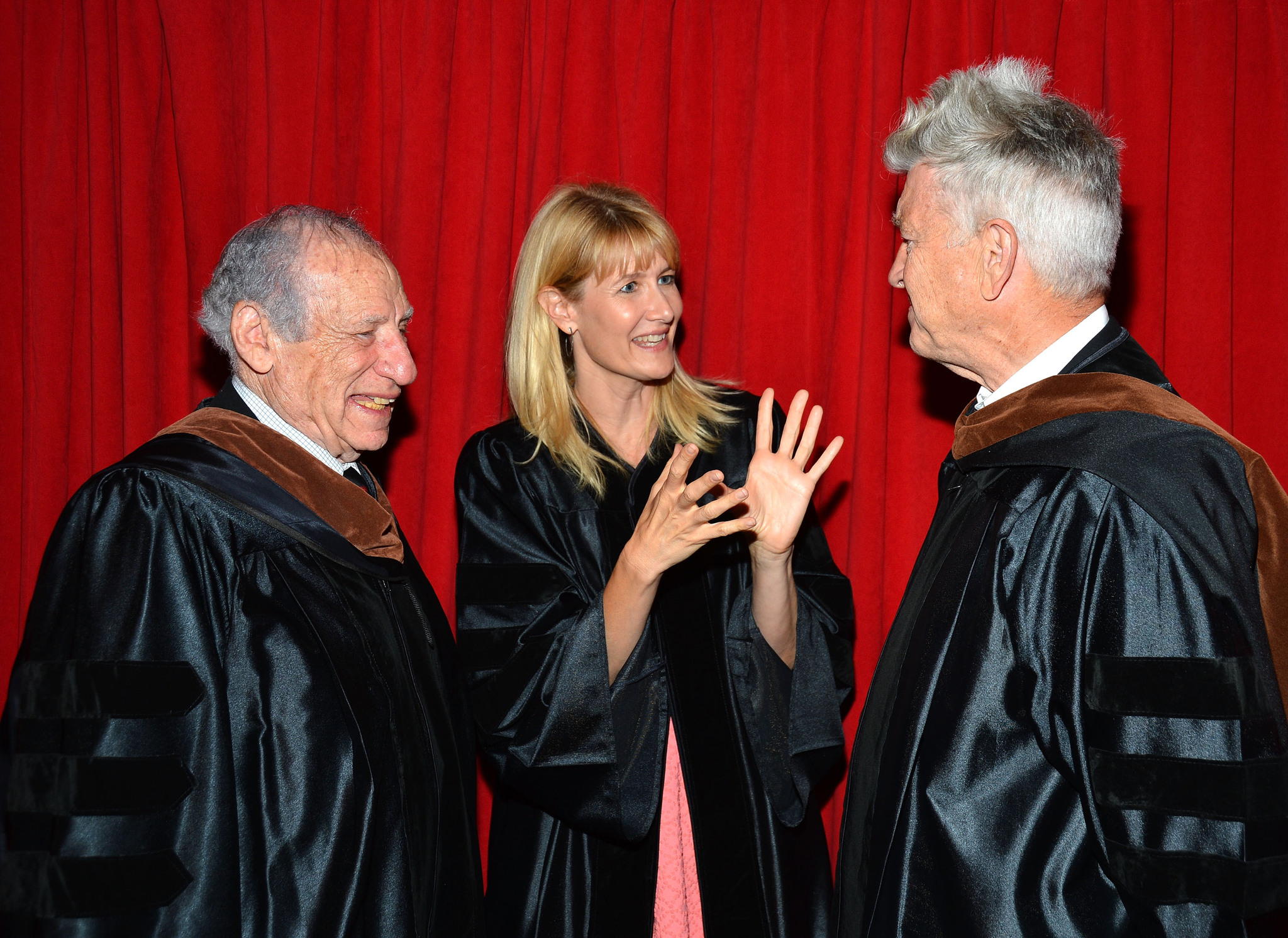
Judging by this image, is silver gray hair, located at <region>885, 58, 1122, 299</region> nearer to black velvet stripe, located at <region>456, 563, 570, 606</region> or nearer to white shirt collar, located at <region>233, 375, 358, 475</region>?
black velvet stripe, located at <region>456, 563, 570, 606</region>

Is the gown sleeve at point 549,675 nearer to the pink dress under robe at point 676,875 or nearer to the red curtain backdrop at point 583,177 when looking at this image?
the pink dress under robe at point 676,875

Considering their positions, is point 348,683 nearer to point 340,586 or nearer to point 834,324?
point 340,586

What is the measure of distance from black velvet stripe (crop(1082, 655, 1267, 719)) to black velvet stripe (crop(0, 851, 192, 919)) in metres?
1.35

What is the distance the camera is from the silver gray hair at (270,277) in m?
1.73

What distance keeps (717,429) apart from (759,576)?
1.40 feet

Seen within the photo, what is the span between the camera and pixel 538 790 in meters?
1.96

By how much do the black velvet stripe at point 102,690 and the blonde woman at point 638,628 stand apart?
685 mm

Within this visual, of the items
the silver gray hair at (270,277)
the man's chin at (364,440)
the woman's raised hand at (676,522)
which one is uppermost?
the silver gray hair at (270,277)

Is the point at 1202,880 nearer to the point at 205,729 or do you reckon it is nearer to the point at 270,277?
the point at 205,729

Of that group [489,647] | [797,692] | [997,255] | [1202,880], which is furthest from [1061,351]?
[489,647]

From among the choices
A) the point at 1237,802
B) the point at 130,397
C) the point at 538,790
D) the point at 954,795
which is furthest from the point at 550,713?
the point at 130,397

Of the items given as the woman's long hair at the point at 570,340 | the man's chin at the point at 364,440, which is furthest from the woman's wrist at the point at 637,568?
the man's chin at the point at 364,440

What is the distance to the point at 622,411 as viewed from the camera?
2.26 metres

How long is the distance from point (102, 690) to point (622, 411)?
1216 mm
